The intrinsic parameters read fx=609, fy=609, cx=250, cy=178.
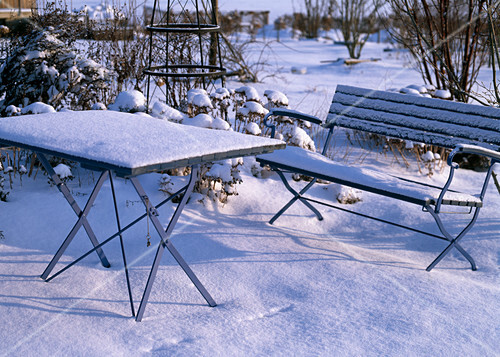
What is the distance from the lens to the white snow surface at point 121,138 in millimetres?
2258

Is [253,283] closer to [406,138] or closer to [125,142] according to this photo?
[125,142]

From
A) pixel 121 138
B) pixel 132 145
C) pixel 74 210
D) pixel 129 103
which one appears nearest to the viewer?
pixel 132 145

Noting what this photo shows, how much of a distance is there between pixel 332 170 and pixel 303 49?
41.9ft

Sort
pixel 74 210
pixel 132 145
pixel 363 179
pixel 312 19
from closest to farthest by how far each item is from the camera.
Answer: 1. pixel 132 145
2. pixel 74 210
3. pixel 363 179
4. pixel 312 19

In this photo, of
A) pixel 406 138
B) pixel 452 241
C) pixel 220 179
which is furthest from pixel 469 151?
pixel 220 179

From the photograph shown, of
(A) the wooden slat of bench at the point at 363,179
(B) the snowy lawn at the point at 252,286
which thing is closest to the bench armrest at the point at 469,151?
(A) the wooden slat of bench at the point at 363,179

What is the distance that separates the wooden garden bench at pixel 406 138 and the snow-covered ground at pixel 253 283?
0.22 m

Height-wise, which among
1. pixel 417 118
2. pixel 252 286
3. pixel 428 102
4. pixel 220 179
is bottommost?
pixel 252 286

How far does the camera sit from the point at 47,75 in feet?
15.1

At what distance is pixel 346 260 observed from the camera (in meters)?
3.35

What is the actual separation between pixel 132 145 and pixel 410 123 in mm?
2104

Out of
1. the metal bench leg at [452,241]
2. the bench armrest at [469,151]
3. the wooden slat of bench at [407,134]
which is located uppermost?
the bench armrest at [469,151]

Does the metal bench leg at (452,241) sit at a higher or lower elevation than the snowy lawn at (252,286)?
higher

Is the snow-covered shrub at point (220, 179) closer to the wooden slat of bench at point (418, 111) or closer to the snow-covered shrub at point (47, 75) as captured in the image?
the wooden slat of bench at point (418, 111)
